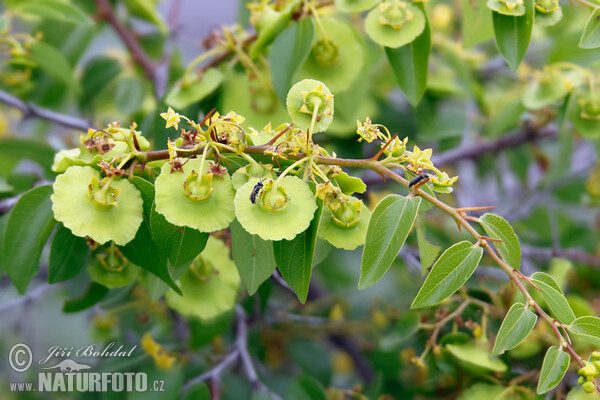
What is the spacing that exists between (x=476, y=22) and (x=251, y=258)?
1.88 feet

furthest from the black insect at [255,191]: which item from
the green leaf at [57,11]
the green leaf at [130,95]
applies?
the green leaf at [130,95]

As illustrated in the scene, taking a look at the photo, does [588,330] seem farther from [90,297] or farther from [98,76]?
[98,76]

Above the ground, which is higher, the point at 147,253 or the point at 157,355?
the point at 147,253

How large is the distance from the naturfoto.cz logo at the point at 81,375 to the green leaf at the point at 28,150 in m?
0.40

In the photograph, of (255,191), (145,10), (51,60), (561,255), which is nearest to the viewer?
(255,191)

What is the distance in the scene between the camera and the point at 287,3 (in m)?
1.04

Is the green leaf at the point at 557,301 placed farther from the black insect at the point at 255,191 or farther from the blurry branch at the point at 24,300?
the blurry branch at the point at 24,300

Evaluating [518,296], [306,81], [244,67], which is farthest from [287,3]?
[518,296]

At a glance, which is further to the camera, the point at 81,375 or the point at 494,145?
the point at 494,145

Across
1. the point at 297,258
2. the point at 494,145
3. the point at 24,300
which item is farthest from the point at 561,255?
the point at 24,300

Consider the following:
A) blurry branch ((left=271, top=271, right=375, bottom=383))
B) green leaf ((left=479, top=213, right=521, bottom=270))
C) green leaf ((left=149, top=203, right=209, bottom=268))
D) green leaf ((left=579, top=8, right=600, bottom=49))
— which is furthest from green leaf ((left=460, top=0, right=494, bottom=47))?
blurry branch ((left=271, top=271, right=375, bottom=383))

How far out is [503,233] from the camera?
742 millimetres

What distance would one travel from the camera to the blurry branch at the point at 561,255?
137cm

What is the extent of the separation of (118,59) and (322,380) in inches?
41.3
